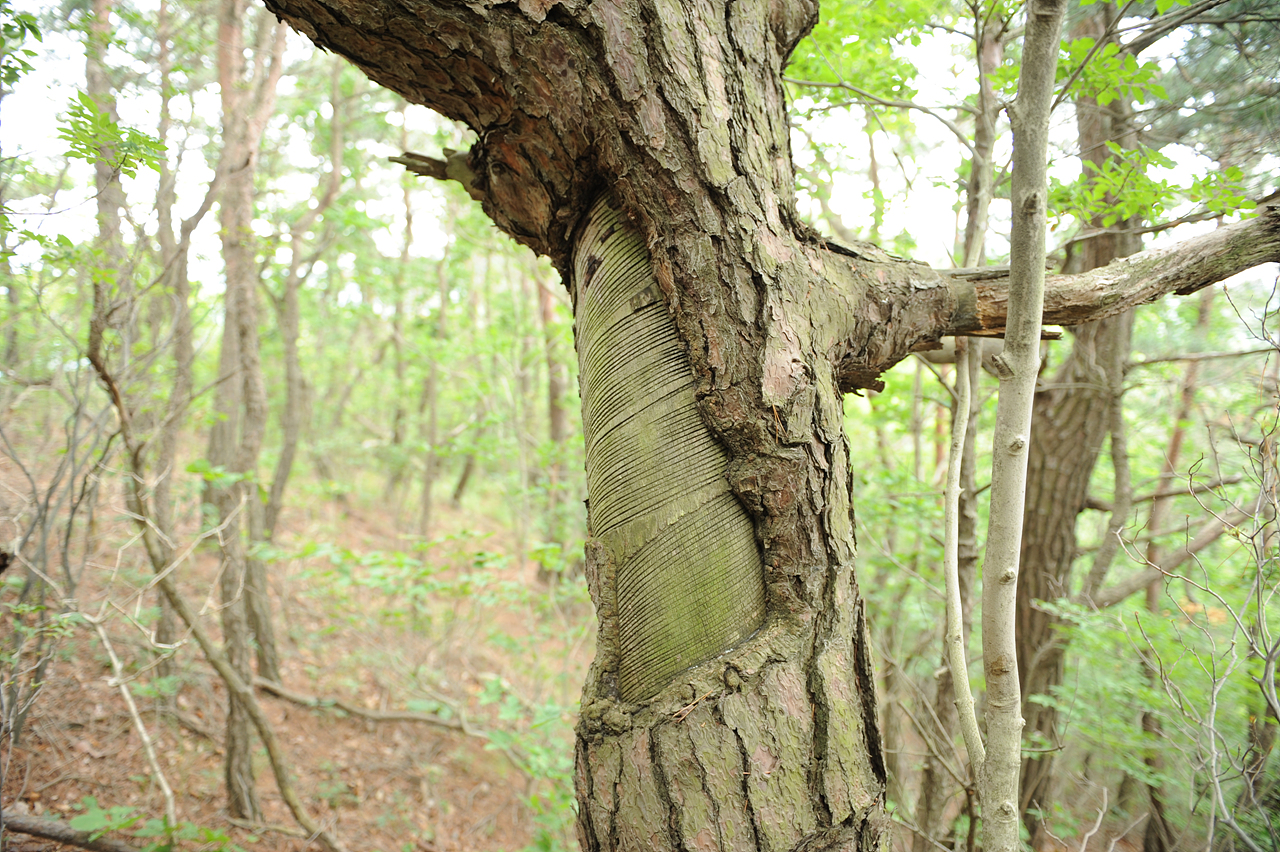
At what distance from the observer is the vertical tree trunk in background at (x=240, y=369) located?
13.9 feet

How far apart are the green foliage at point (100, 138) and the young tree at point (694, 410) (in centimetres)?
114

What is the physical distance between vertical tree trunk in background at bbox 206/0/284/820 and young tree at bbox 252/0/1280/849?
11.6 ft

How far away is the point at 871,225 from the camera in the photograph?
3717mm

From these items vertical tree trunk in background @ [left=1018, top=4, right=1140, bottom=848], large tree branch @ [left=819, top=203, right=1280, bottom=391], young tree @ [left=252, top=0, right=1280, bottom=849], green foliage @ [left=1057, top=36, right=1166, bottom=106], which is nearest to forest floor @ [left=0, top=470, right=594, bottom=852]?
young tree @ [left=252, top=0, right=1280, bottom=849]

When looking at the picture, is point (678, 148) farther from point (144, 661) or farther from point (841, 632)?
point (144, 661)

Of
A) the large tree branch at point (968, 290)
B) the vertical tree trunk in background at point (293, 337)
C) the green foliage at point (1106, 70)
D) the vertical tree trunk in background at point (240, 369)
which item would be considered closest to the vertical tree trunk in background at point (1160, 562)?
the large tree branch at point (968, 290)

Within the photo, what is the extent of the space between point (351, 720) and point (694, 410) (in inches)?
250

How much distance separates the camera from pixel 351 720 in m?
6.22

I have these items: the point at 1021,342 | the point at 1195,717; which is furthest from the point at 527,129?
the point at 1195,717

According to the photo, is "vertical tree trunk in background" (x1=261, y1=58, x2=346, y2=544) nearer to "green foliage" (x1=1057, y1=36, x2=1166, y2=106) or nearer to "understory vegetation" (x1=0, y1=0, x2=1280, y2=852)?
"understory vegetation" (x1=0, y1=0, x2=1280, y2=852)

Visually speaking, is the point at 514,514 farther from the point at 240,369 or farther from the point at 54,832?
the point at 54,832

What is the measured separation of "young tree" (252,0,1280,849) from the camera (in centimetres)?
115

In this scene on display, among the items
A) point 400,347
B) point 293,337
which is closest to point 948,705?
point 293,337

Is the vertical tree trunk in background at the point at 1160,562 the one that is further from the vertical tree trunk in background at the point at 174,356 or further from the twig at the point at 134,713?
the vertical tree trunk in background at the point at 174,356
